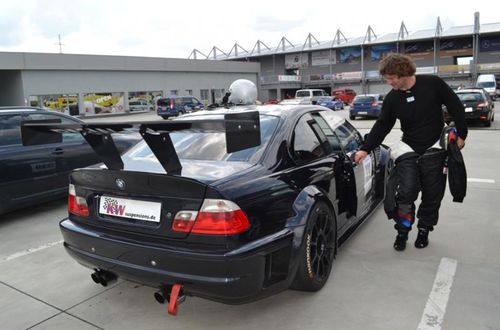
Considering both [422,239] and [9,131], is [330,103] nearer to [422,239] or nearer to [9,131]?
[9,131]

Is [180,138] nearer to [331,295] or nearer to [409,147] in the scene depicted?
[331,295]

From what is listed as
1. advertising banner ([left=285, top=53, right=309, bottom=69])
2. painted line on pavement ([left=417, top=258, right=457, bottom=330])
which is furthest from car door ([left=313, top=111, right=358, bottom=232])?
A: advertising banner ([left=285, top=53, right=309, bottom=69])

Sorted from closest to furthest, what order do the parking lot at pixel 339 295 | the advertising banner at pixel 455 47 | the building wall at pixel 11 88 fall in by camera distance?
the parking lot at pixel 339 295
the building wall at pixel 11 88
the advertising banner at pixel 455 47

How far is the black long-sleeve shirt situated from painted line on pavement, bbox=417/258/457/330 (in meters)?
1.00

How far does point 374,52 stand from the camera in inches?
2158

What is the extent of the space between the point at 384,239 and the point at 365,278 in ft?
3.12

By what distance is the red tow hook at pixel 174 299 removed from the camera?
240 centimetres

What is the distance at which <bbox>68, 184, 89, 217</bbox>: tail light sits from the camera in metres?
2.96

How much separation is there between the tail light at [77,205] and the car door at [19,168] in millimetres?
2618

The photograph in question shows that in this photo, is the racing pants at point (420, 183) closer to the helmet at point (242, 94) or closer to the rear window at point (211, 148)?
the rear window at point (211, 148)

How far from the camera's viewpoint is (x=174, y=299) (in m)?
2.41

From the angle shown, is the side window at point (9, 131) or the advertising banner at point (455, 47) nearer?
the side window at point (9, 131)

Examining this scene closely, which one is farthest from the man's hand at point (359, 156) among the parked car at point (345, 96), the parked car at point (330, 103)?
the parked car at point (345, 96)

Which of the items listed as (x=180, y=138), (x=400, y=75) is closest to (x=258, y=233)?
(x=180, y=138)
